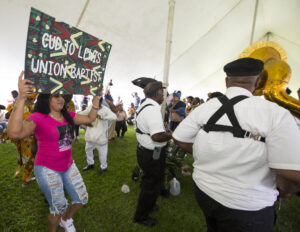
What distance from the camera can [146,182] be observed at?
1.83m

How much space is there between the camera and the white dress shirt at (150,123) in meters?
1.59

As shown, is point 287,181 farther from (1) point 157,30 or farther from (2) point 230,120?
(1) point 157,30

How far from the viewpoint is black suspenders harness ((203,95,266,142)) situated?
2.73 ft

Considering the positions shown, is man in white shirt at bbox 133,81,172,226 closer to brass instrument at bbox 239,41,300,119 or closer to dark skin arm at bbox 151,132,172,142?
dark skin arm at bbox 151,132,172,142

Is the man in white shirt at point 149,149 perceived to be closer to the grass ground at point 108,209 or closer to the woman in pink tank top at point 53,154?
the grass ground at point 108,209

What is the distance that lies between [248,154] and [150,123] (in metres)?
0.97

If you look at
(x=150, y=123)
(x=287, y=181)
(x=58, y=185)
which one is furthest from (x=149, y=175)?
(x=287, y=181)

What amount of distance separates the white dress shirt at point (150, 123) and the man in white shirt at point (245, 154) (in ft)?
2.01

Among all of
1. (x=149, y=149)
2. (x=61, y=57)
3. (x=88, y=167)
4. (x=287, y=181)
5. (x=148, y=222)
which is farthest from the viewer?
(x=88, y=167)

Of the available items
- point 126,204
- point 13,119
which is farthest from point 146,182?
point 13,119

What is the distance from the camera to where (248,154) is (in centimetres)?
83

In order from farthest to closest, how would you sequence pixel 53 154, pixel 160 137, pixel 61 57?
pixel 160 137
pixel 53 154
pixel 61 57

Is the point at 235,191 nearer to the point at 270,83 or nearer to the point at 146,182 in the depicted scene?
Answer: the point at 146,182

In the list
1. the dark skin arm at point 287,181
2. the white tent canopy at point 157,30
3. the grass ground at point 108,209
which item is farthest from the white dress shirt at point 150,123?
the white tent canopy at point 157,30
